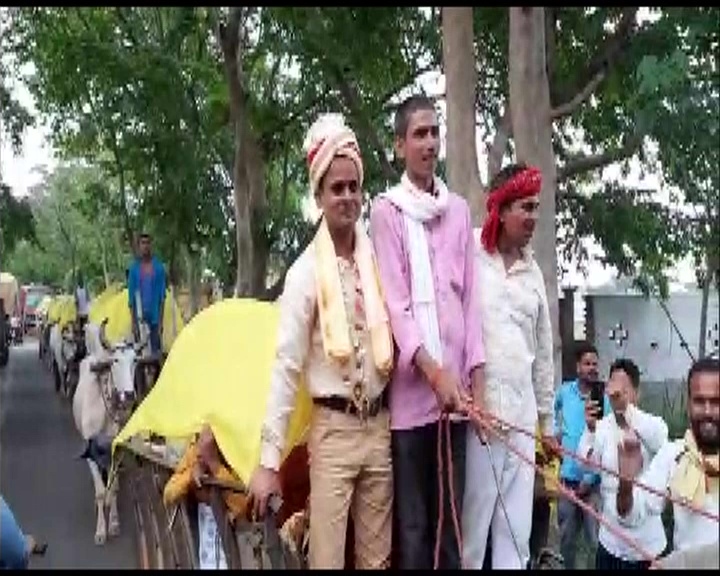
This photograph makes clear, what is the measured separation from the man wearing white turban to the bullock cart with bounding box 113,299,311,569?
16 centimetres

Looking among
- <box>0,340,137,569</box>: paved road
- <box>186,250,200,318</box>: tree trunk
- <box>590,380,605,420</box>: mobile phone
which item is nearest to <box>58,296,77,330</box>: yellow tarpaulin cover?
<box>0,340,137,569</box>: paved road

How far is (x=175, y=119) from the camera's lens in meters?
14.9

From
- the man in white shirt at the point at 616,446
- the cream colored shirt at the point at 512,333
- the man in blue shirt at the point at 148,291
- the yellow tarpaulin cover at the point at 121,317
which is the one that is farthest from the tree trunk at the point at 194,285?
the cream colored shirt at the point at 512,333

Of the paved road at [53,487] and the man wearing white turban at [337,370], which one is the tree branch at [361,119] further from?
the man wearing white turban at [337,370]

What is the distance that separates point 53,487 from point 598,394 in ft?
24.5

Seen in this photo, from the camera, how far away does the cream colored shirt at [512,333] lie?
12.6 ft

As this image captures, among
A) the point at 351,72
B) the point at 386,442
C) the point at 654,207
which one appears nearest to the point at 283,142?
the point at 351,72

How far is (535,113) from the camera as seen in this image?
7.07 metres

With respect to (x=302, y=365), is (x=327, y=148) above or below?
above

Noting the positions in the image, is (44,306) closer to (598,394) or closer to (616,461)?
(598,394)

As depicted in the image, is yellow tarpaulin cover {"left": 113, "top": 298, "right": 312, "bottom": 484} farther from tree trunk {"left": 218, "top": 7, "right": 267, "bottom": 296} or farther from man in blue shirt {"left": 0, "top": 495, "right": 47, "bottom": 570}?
tree trunk {"left": 218, "top": 7, "right": 267, "bottom": 296}

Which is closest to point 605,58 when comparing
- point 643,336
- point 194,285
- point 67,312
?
point 643,336

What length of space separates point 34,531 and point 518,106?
205 inches

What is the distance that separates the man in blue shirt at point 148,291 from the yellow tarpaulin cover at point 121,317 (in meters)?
0.15
